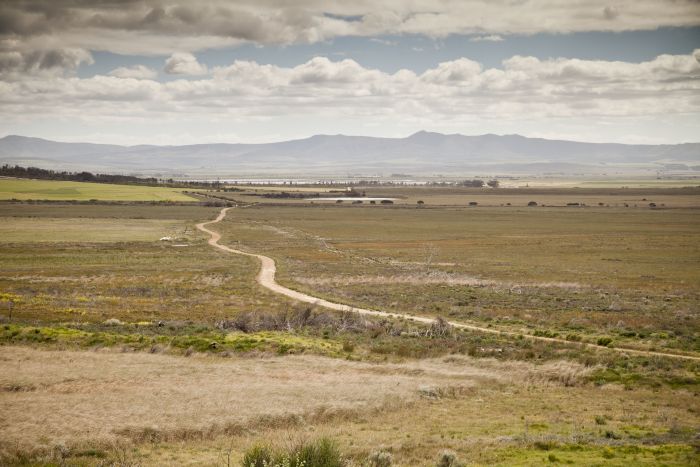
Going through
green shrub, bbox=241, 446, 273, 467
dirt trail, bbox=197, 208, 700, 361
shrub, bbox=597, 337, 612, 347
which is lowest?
dirt trail, bbox=197, 208, 700, 361

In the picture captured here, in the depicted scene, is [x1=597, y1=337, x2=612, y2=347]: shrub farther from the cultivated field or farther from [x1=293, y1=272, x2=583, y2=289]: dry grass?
[x1=293, y1=272, x2=583, y2=289]: dry grass

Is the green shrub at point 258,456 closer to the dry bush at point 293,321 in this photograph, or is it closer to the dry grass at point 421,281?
the dry bush at point 293,321

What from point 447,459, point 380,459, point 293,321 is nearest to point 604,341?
point 293,321

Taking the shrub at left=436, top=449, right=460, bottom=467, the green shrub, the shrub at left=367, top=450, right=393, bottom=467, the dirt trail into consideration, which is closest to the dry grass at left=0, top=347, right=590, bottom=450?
the shrub at left=367, top=450, right=393, bottom=467

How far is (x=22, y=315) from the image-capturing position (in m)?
36.2

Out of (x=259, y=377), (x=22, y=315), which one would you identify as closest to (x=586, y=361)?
(x=259, y=377)

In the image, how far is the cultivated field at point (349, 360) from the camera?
17.3m

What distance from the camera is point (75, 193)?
17138 cm

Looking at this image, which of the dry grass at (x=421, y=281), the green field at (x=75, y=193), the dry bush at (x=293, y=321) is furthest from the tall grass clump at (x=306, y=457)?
the green field at (x=75, y=193)

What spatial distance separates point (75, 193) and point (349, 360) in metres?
165

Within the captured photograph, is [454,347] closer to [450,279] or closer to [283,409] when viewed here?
[283,409]

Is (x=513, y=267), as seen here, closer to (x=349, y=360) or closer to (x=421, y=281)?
(x=421, y=281)

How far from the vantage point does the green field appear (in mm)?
163125

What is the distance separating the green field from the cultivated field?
329 ft
